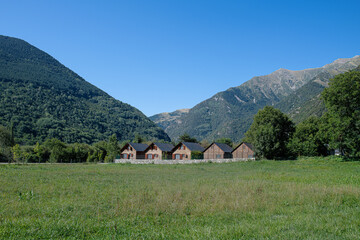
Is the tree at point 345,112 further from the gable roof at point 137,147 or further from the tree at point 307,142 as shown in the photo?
the gable roof at point 137,147

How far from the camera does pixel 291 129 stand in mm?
69625

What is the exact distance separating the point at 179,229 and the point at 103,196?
7401mm

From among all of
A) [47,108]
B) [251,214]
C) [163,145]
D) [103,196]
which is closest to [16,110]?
[47,108]

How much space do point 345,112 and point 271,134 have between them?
18.8 metres

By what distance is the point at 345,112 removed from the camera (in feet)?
136

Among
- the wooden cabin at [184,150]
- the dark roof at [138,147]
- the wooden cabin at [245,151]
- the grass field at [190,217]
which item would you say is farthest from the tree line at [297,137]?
the grass field at [190,217]

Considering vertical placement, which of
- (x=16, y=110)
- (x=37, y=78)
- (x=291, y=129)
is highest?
(x=37, y=78)

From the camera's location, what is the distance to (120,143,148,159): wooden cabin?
83562 millimetres

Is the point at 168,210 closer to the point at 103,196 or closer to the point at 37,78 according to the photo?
the point at 103,196

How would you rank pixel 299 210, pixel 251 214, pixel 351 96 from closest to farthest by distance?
pixel 251 214 < pixel 299 210 < pixel 351 96

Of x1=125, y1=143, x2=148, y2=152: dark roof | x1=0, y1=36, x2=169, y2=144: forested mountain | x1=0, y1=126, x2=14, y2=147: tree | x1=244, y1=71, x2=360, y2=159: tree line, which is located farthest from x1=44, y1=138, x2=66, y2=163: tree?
x1=244, y1=71, x2=360, y2=159: tree line

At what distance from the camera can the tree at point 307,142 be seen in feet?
199

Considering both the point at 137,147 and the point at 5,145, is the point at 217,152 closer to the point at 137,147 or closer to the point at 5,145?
the point at 137,147

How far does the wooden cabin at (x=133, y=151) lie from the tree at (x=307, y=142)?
45.5 meters
